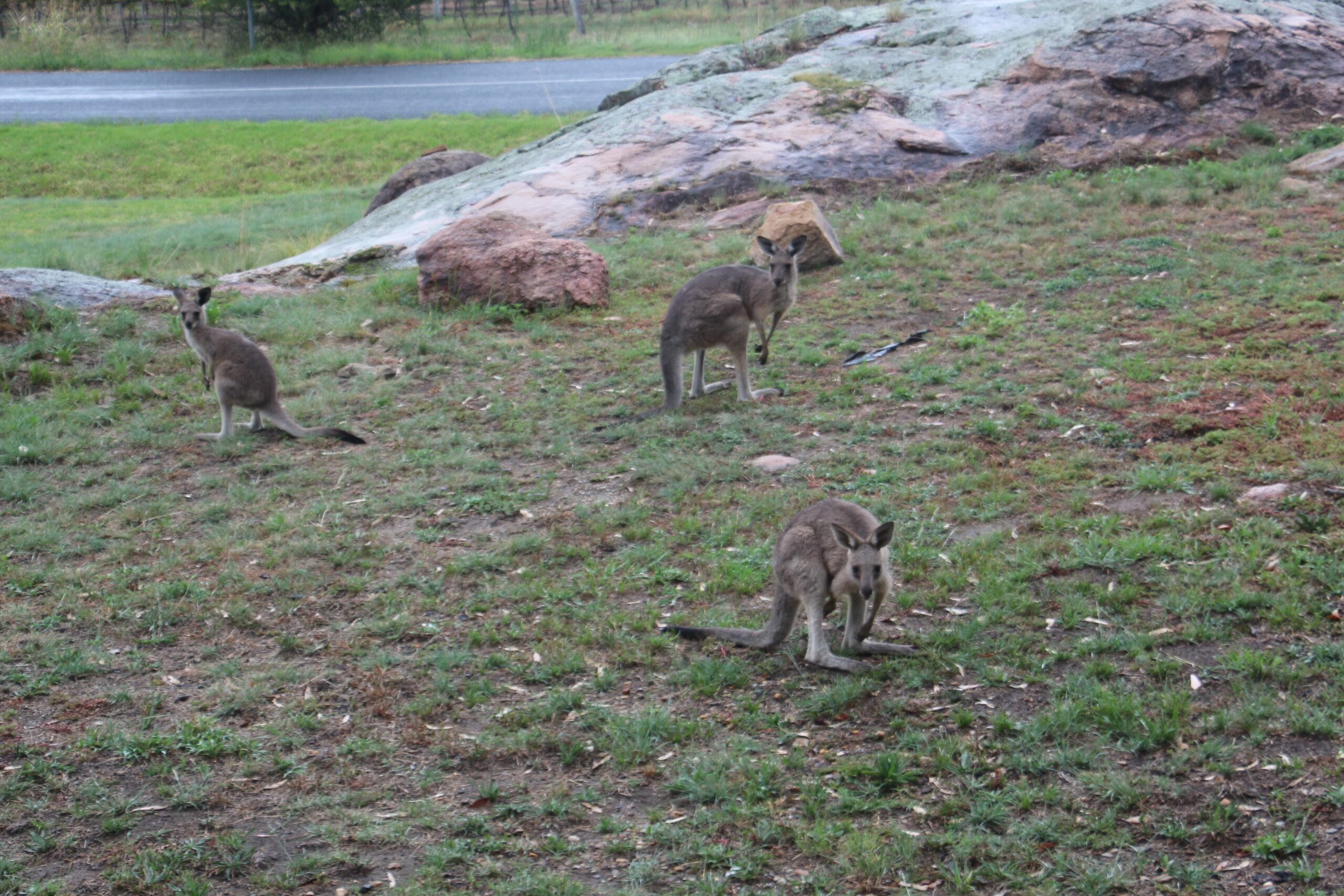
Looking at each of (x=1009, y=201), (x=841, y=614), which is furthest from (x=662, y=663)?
(x=1009, y=201)

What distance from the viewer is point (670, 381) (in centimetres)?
848

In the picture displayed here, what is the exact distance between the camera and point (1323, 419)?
22.5 feet

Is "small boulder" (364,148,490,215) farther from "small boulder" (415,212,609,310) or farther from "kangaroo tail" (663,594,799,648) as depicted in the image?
"kangaroo tail" (663,594,799,648)

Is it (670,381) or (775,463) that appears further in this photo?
(670,381)

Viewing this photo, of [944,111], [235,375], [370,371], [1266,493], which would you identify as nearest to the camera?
[1266,493]

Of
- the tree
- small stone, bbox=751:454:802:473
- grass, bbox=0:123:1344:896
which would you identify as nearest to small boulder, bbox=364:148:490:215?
Result: grass, bbox=0:123:1344:896

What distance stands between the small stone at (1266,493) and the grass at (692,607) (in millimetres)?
100

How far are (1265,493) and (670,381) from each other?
4029 mm

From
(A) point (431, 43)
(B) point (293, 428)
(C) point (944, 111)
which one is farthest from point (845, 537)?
(A) point (431, 43)

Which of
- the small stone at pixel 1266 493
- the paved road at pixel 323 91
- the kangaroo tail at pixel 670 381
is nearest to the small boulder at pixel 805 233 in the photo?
the kangaroo tail at pixel 670 381

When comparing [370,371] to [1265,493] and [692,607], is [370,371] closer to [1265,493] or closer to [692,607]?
[692,607]

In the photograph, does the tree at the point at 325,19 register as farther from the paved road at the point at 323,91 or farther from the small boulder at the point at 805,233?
the small boulder at the point at 805,233

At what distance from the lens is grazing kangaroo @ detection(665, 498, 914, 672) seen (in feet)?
16.1

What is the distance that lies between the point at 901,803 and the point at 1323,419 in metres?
4.24
